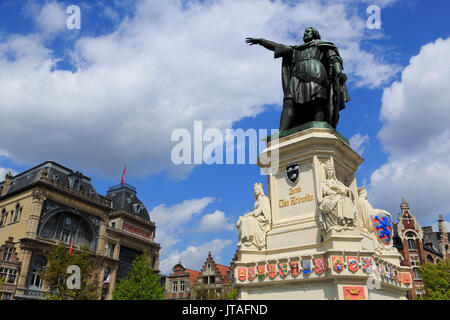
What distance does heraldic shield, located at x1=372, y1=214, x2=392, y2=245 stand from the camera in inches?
420

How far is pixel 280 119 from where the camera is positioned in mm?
12547

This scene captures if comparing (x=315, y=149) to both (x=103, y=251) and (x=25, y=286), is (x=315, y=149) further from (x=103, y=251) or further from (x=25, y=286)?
(x=103, y=251)

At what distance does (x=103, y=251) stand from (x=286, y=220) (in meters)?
50.9

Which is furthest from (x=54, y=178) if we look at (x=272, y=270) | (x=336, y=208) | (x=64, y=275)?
(x=336, y=208)

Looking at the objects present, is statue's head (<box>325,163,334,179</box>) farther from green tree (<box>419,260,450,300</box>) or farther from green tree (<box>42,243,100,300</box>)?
green tree (<box>419,260,450,300</box>)

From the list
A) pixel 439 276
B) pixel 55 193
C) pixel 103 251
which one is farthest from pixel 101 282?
pixel 439 276

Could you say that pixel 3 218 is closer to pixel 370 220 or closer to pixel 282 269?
pixel 282 269

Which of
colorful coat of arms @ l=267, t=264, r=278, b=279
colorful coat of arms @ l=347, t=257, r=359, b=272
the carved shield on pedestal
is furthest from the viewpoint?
the carved shield on pedestal

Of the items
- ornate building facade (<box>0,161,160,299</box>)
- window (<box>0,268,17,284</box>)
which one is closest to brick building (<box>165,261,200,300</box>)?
ornate building facade (<box>0,161,160,299</box>)

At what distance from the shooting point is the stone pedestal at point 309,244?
8.36 meters

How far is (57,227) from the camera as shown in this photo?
164 ft

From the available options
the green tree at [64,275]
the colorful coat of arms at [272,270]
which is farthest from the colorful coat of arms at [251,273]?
the green tree at [64,275]

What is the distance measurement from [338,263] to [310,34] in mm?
8401

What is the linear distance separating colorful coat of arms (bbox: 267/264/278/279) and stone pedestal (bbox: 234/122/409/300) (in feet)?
0.08
